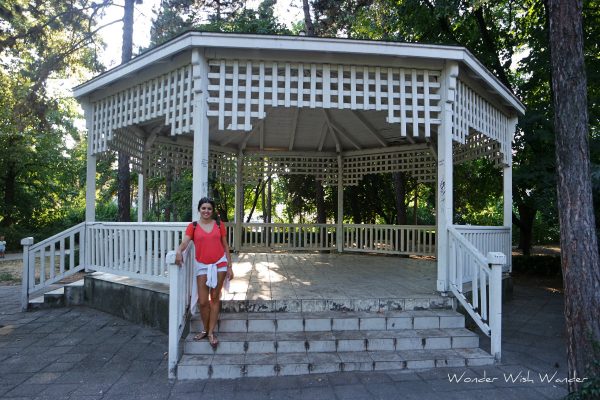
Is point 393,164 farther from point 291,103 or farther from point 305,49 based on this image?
point 305,49

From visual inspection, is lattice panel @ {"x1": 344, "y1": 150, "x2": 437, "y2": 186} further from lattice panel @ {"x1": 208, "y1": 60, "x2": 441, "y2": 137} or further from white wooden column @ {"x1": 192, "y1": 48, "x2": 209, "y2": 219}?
white wooden column @ {"x1": 192, "y1": 48, "x2": 209, "y2": 219}

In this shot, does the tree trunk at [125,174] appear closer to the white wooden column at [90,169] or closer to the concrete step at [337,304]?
the white wooden column at [90,169]

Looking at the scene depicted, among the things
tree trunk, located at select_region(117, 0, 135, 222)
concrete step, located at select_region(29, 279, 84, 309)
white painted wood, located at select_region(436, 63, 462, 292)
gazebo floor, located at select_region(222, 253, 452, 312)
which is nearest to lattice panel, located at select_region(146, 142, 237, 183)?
tree trunk, located at select_region(117, 0, 135, 222)

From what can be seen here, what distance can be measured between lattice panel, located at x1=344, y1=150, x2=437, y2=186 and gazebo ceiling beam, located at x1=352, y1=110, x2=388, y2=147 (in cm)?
41

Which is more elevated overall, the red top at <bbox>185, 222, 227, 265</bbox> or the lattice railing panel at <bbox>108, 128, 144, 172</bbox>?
the lattice railing panel at <bbox>108, 128, 144, 172</bbox>

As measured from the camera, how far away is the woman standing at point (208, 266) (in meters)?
3.55

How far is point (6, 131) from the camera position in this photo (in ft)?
52.4

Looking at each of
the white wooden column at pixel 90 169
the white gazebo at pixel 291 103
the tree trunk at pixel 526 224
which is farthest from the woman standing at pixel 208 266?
the tree trunk at pixel 526 224

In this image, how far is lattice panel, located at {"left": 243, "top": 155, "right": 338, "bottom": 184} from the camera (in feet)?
30.7

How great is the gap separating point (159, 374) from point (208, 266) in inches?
41.5

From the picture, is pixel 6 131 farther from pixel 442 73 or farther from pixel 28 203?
pixel 442 73

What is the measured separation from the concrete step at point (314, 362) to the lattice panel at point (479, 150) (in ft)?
13.3

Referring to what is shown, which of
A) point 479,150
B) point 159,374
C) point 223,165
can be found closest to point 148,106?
point 159,374

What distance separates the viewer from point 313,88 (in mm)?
4398
